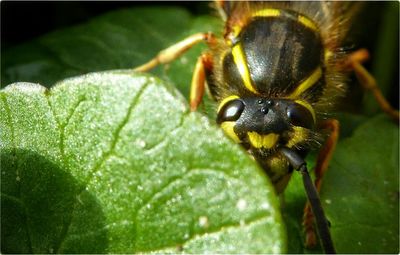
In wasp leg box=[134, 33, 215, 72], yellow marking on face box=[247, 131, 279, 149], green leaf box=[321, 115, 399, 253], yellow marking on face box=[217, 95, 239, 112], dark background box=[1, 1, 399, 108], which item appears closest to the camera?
yellow marking on face box=[247, 131, 279, 149]

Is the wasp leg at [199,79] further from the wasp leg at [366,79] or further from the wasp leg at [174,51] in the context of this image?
the wasp leg at [366,79]

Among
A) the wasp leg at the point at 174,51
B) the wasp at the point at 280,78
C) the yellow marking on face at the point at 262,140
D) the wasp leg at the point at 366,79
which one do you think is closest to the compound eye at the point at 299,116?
the wasp at the point at 280,78

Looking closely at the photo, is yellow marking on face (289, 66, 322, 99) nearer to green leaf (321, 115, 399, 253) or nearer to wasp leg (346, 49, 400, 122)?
green leaf (321, 115, 399, 253)

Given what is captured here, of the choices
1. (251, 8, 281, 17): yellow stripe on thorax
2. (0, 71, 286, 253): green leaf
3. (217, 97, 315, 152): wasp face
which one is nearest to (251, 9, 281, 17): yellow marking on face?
(251, 8, 281, 17): yellow stripe on thorax

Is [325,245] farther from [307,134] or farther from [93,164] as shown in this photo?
[93,164]

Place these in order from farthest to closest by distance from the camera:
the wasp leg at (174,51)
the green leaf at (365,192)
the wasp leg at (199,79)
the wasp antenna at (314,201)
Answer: the wasp leg at (174,51), the wasp leg at (199,79), the green leaf at (365,192), the wasp antenna at (314,201)

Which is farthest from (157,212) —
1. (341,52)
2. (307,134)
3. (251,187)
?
(341,52)
